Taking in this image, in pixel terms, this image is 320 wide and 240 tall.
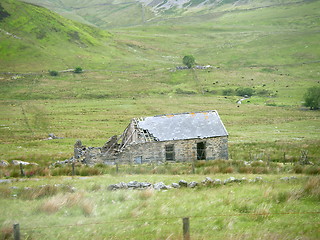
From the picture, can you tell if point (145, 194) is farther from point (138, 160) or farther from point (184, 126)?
point (184, 126)

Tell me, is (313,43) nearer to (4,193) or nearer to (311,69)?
(311,69)

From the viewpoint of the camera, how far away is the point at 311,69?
134m

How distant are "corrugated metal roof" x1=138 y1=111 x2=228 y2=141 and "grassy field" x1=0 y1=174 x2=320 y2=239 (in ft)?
57.1

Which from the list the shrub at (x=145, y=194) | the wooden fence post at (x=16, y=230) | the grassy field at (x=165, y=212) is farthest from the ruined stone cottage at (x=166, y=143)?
the wooden fence post at (x=16, y=230)

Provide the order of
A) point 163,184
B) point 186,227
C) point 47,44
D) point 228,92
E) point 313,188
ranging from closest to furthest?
point 186,227 < point 313,188 < point 163,184 < point 228,92 < point 47,44

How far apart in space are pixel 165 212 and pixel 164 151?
20418 millimetres

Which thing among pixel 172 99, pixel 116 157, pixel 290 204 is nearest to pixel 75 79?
pixel 172 99

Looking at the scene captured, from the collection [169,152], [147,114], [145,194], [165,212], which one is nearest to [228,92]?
[147,114]

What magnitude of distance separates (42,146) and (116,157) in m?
18.3

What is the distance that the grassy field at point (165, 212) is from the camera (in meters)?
10.6

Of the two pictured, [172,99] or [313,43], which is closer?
[172,99]

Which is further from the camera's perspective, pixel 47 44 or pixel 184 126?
pixel 47 44

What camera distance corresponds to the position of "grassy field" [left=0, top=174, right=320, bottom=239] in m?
10.6

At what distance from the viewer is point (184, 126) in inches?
1364
